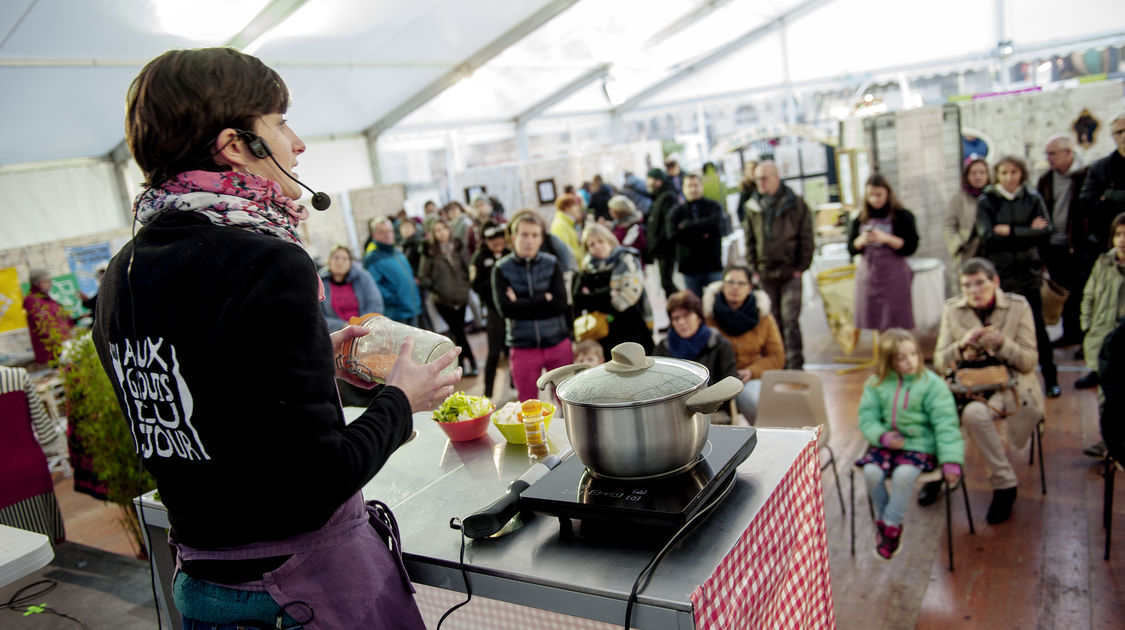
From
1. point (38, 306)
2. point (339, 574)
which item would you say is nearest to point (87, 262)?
point (38, 306)

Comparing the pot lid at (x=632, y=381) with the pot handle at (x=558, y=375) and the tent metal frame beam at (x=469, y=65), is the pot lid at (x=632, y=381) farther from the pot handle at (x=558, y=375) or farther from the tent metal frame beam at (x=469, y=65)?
the tent metal frame beam at (x=469, y=65)

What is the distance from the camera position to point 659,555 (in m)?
1.17

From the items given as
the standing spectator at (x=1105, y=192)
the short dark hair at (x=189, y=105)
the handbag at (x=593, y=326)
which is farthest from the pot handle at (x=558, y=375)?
the standing spectator at (x=1105, y=192)

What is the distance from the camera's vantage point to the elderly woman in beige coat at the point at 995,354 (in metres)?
3.23

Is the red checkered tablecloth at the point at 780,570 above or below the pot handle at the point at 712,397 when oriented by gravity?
below

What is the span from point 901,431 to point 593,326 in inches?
74.1

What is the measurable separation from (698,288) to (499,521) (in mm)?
4786

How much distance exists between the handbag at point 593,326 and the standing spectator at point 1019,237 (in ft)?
7.69

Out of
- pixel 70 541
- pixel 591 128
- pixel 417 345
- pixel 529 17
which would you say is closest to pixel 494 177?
pixel 529 17

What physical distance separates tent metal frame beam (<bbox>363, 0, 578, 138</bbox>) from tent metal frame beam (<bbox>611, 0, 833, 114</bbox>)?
4855 mm

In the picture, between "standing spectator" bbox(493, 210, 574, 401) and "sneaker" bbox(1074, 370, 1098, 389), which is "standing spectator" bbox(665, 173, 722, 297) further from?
"sneaker" bbox(1074, 370, 1098, 389)

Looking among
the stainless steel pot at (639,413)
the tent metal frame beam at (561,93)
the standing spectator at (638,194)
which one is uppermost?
the tent metal frame beam at (561,93)

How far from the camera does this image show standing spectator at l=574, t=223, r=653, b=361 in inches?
180

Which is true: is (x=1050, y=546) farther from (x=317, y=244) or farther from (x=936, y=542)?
(x=317, y=244)
